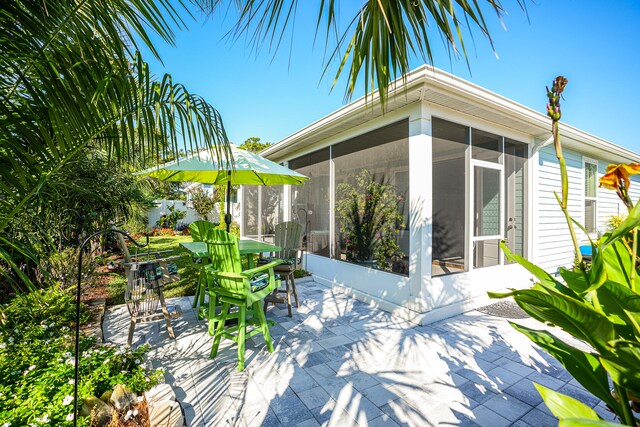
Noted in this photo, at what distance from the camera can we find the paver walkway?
86.0 inches

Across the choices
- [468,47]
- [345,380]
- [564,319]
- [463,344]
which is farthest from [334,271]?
[564,319]

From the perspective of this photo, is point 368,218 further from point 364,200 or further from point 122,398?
point 122,398

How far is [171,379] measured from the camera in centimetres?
263

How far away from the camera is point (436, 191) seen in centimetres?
429

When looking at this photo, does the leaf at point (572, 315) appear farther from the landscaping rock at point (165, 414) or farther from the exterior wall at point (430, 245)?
the exterior wall at point (430, 245)

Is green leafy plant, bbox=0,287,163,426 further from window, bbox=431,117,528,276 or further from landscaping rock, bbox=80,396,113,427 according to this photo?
window, bbox=431,117,528,276

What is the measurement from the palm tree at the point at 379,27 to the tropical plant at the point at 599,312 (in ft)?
2.40

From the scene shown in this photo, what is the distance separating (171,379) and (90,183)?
2.27 m

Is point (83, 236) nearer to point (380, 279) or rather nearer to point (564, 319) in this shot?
point (380, 279)

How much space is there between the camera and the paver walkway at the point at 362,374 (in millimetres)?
2185

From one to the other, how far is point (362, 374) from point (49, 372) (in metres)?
2.29

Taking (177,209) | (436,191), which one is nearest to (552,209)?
(436,191)

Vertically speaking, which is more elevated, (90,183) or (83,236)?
(90,183)

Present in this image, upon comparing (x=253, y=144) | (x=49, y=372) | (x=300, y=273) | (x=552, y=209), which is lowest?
(x=300, y=273)
